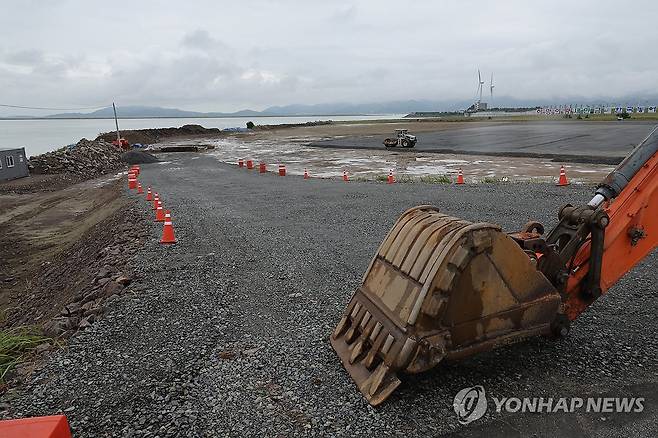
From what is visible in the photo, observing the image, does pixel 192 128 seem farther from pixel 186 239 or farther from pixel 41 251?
pixel 186 239

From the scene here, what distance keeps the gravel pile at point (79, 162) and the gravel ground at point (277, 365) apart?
2500 centimetres

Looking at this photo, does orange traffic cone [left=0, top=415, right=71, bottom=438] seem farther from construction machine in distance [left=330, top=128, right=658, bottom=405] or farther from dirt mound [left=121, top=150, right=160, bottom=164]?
dirt mound [left=121, top=150, right=160, bottom=164]

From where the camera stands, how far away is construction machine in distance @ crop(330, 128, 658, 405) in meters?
3.71

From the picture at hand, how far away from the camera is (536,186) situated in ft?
50.2

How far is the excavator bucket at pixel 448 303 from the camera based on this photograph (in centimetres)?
369

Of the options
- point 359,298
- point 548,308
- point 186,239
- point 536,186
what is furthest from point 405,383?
point 536,186

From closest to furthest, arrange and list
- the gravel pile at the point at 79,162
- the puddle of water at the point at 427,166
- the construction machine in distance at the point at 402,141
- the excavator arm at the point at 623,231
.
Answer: the excavator arm at the point at 623,231, the puddle of water at the point at 427,166, the gravel pile at the point at 79,162, the construction machine in distance at the point at 402,141

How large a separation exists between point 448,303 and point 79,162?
108ft

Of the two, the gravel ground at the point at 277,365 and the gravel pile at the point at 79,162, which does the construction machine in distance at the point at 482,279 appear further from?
the gravel pile at the point at 79,162

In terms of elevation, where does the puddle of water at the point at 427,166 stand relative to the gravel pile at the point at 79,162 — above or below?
below

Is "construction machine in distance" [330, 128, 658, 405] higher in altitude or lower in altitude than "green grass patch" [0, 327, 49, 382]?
higher

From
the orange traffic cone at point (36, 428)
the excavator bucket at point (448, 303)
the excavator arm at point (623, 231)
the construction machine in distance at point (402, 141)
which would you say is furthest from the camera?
the construction machine in distance at point (402, 141)

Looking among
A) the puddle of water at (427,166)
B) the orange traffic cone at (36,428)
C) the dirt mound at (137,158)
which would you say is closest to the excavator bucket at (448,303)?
the orange traffic cone at (36,428)

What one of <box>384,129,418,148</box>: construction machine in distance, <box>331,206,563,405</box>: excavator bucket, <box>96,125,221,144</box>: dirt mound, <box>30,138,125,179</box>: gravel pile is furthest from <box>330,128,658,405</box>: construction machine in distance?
<box>96,125,221,144</box>: dirt mound
